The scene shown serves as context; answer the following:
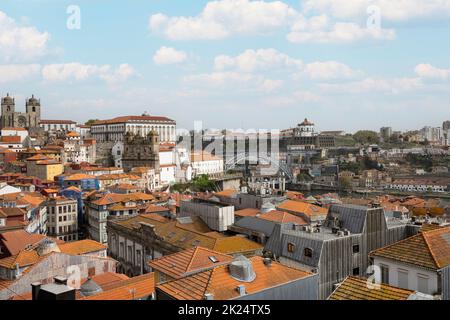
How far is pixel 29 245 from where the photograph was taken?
14016 mm

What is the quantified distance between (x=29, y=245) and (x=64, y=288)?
30.3 feet

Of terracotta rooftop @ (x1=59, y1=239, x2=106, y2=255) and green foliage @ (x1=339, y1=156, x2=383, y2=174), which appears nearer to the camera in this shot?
terracotta rooftop @ (x1=59, y1=239, x2=106, y2=255)

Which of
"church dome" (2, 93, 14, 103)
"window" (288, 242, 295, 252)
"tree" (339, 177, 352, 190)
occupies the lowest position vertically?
"tree" (339, 177, 352, 190)

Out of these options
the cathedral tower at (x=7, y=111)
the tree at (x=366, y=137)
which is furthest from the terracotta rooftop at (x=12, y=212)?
the tree at (x=366, y=137)

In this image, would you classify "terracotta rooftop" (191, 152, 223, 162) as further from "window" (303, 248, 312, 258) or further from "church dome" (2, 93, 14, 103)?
"window" (303, 248, 312, 258)

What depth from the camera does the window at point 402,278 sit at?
7672mm

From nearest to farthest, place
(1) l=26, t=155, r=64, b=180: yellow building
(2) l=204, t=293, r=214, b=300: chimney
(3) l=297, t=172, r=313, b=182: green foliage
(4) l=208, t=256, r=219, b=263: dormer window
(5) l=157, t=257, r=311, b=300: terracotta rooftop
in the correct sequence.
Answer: (2) l=204, t=293, r=214, b=300: chimney → (5) l=157, t=257, r=311, b=300: terracotta rooftop → (4) l=208, t=256, r=219, b=263: dormer window → (1) l=26, t=155, r=64, b=180: yellow building → (3) l=297, t=172, r=313, b=182: green foliage

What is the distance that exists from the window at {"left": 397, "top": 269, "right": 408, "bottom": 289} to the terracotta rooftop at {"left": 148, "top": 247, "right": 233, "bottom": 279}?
3592 millimetres

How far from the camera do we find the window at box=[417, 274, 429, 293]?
24.5 feet

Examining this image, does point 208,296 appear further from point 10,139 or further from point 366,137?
point 366,137

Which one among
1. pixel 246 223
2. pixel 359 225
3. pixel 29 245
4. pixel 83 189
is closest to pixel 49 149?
pixel 83 189

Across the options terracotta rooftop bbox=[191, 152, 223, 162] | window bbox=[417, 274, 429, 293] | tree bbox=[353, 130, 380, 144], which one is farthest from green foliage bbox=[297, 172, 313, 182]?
window bbox=[417, 274, 429, 293]

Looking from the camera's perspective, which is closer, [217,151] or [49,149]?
[49,149]
